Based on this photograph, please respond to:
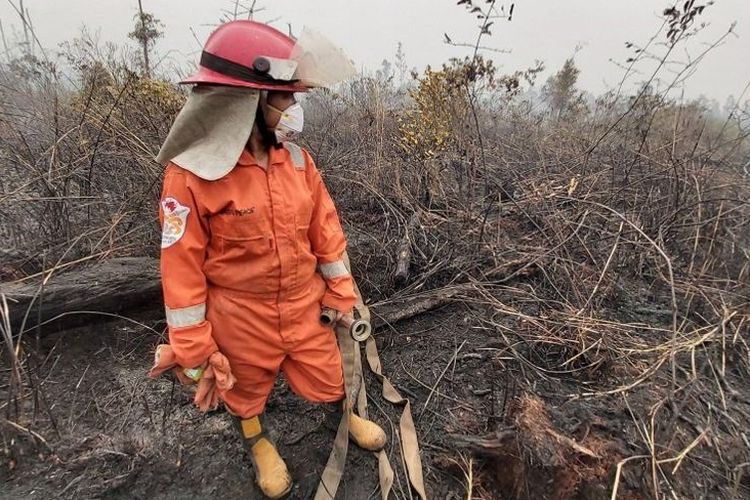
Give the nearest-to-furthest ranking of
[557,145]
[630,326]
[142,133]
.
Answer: [630,326] < [142,133] < [557,145]

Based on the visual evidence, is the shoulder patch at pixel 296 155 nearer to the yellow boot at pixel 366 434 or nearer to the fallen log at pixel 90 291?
the yellow boot at pixel 366 434

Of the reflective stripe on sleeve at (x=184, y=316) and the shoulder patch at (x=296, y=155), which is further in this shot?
the shoulder patch at (x=296, y=155)

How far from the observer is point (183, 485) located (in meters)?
1.61

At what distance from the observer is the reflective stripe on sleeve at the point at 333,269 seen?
1.58 m

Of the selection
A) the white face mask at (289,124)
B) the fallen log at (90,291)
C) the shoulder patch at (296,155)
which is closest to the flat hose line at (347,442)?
the shoulder patch at (296,155)

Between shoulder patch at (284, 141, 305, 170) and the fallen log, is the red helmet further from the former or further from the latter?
the fallen log

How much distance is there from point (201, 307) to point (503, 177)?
3.57 meters

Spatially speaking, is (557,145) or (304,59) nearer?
(304,59)

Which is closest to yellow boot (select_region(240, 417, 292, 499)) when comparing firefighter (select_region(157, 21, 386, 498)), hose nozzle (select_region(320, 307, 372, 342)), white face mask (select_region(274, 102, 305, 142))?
firefighter (select_region(157, 21, 386, 498))

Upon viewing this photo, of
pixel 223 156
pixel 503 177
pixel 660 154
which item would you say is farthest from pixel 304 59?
pixel 660 154

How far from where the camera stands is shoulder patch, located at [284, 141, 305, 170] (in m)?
1.45

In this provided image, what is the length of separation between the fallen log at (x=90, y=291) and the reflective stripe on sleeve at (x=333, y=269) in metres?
1.21

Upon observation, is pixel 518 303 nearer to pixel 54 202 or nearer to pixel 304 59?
pixel 304 59

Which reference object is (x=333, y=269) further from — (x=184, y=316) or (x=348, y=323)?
(x=184, y=316)
